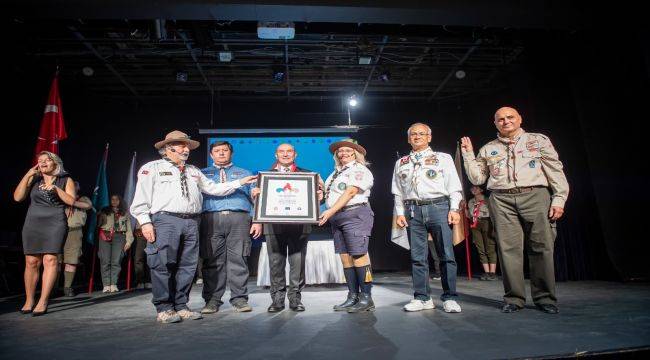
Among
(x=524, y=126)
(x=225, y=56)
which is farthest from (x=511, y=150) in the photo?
(x=225, y=56)

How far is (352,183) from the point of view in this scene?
346 cm

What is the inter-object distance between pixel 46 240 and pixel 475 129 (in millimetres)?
8439

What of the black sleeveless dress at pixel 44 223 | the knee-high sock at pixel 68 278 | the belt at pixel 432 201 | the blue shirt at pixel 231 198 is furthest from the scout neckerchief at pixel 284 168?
the knee-high sock at pixel 68 278

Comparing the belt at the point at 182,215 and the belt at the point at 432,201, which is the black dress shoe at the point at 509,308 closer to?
the belt at the point at 432,201

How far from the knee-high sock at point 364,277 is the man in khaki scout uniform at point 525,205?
3.91ft

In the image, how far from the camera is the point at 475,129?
8992mm

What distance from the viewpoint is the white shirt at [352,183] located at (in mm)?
3488

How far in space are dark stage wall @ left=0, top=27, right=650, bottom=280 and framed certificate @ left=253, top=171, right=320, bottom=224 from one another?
451 centimetres

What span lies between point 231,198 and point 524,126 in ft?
19.8

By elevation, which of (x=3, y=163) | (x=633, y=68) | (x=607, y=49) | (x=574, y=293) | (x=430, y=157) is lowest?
(x=574, y=293)

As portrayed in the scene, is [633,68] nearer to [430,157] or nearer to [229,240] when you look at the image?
[430,157]

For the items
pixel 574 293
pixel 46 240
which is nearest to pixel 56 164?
pixel 46 240

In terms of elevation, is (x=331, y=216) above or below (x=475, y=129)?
below

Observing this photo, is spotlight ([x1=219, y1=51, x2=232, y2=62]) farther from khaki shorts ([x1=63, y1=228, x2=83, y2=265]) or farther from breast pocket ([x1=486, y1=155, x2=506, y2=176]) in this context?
breast pocket ([x1=486, y1=155, x2=506, y2=176])
